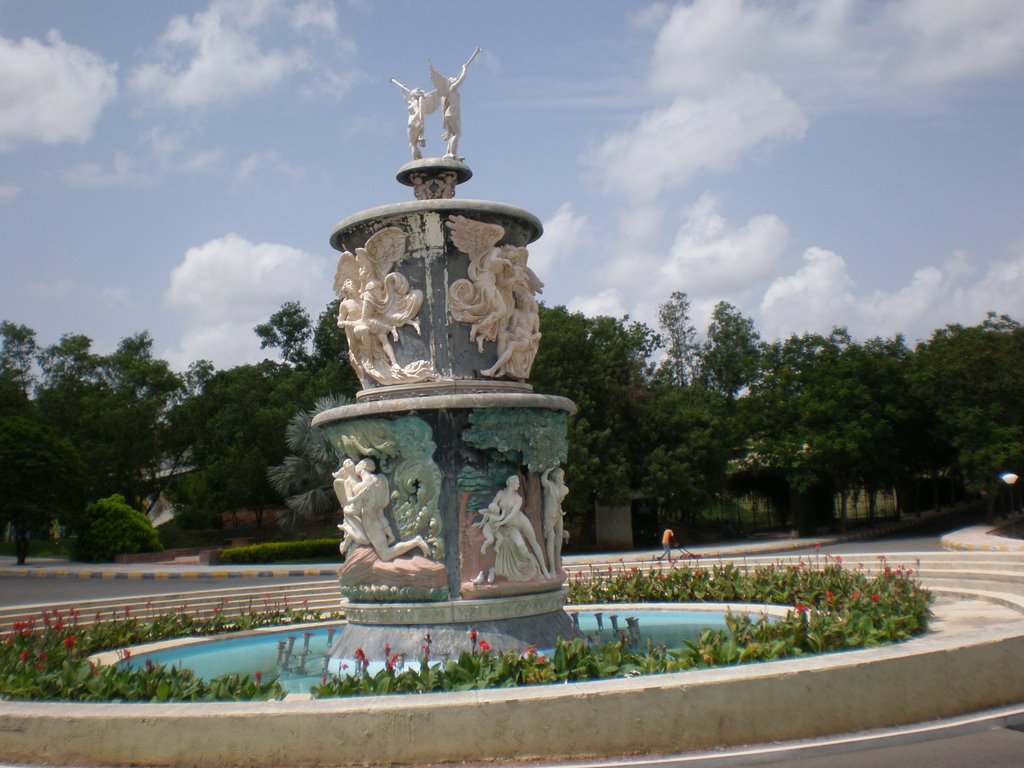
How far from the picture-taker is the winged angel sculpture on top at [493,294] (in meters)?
11.6

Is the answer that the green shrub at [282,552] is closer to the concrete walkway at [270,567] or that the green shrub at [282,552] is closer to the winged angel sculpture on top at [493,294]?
the concrete walkway at [270,567]

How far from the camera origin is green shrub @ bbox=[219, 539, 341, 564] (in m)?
34.3

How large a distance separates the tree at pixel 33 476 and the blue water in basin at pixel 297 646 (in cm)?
2563

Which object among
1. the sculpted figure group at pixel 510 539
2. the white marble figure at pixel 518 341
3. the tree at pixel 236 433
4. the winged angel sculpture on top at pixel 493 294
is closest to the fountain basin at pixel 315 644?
the sculpted figure group at pixel 510 539

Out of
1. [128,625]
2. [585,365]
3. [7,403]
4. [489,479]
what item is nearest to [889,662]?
[489,479]

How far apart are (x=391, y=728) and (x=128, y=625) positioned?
28.1ft

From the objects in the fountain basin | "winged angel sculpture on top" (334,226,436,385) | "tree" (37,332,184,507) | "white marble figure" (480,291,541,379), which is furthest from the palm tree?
"white marble figure" (480,291,541,379)

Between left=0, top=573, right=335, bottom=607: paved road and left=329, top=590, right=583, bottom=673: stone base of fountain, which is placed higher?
left=329, top=590, right=583, bottom=673: stone base of fountain

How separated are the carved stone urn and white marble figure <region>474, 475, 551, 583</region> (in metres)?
0.02

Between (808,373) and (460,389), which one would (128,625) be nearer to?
(460,389)

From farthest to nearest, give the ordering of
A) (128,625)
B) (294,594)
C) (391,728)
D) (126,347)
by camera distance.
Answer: (126,347) → (294,594) → (128,625) → (391,728)

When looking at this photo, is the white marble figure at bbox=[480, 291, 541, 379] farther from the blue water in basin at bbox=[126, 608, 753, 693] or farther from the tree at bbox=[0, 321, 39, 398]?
the tree at bbox=[0, 321, 39, 398]

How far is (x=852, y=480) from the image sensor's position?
121ft

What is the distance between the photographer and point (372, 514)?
436 inches
